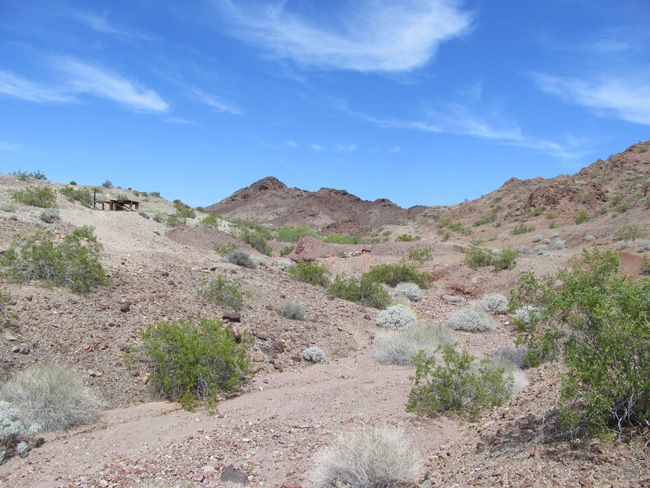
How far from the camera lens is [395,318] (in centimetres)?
1338

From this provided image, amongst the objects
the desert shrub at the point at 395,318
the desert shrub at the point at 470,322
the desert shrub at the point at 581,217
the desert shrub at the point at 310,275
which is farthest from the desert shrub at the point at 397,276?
the desert shrub at the point at 581,217

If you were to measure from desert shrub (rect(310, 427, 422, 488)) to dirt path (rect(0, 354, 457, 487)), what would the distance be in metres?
0.52

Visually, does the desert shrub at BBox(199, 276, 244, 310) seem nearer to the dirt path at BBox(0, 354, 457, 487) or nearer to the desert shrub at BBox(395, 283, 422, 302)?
the dirt path at BBox(0, 354, 457, 487)

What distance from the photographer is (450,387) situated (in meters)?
7.38

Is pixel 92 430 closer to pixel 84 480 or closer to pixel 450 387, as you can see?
pixel 84 480

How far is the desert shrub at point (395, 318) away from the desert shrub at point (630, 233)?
1524 centimetres

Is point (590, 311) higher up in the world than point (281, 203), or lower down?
lower down

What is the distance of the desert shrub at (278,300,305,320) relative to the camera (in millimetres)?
12344

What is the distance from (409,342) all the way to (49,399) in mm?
5935

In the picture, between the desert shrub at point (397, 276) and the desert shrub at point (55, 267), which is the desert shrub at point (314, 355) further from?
the desert shrub at point (397, 276)

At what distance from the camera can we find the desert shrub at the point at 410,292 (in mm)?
16953

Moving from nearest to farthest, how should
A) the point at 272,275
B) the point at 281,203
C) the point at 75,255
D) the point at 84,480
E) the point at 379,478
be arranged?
the point at 379,478, the point at 84,480, the point at 75,255, the point at 272,275, the point at 281,203

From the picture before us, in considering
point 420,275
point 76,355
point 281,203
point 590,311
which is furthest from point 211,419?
point 281,203

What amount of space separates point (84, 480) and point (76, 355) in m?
3.05
